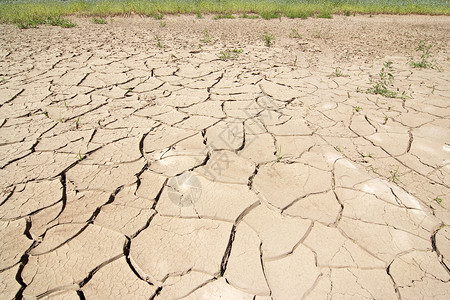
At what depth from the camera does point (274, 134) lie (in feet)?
7.49

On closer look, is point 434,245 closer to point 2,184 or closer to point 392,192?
point 392,192

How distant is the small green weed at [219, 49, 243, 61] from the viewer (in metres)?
4.07

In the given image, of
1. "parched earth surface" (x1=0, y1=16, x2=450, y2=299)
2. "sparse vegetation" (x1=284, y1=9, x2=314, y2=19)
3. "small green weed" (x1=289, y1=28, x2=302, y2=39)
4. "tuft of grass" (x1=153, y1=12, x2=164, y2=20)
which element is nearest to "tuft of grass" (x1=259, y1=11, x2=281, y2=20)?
"sparse vegetation" (x1=284, y1=9, x2=314, y2=19)

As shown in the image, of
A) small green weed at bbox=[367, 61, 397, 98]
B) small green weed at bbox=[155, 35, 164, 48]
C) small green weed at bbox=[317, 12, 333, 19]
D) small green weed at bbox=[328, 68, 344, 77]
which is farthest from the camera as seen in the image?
small green weed at bbox=[317, 12, 333, 19]

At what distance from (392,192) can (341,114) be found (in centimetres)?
107

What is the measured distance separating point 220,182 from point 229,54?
296 centimetres

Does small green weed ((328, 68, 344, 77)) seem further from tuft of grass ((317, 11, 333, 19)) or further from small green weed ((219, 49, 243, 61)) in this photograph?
tuft of grass ((317, 11, 333, 19))

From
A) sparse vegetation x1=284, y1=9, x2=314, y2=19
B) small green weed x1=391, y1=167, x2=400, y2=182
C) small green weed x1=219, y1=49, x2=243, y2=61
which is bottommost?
small green weed x1=391, y1=167, x2=400, y2=182

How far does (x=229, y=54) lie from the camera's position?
4.22m

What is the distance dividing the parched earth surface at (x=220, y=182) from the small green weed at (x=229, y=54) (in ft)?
1.35

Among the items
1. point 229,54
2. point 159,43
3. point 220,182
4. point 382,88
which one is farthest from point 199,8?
point 220,182

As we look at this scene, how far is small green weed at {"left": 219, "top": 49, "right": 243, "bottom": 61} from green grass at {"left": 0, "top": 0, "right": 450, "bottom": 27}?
3.21m

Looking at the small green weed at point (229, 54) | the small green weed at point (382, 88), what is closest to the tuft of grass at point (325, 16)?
the small green weed at point (229, 54)

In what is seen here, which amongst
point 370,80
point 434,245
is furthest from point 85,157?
point 370,80
